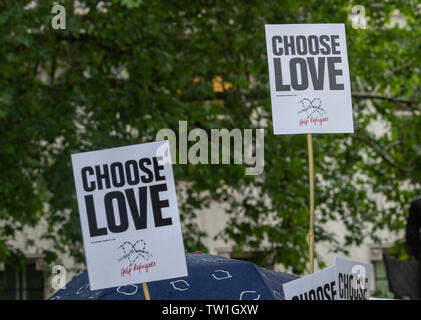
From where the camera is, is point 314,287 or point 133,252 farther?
point 133,252

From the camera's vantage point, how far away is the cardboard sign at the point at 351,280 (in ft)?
10.9

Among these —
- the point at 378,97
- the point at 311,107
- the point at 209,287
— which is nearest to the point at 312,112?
the point at 311,107

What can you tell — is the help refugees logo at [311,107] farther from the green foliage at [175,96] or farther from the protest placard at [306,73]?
the green foliage at [175,96]

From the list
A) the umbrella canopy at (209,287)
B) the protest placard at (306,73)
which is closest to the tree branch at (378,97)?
the umbrella canopy at (209,287)

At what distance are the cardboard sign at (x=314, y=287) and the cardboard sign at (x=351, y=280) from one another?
1.0 inches

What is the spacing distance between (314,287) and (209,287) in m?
1.19

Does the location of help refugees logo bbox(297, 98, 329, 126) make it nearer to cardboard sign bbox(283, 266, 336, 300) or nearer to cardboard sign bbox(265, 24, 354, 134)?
cardboard sign bbox(265, 24, 354, 134)

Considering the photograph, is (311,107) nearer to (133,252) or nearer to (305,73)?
(305,73)

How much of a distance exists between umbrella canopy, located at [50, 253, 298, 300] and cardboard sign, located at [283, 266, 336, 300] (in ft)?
3.57

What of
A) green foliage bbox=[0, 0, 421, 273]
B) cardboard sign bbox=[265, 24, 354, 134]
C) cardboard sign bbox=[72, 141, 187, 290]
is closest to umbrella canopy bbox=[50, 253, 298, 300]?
cardboard sign bbox=[265, 24, 354, 134]

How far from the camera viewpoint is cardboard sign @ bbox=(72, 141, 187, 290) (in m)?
3.45

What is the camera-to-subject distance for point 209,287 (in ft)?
14.5

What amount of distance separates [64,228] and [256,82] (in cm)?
283

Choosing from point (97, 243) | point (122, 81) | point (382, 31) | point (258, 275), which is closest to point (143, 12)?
point (122, 81)
